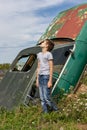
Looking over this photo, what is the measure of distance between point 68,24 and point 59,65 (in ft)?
6.24

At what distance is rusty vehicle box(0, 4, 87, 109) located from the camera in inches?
388

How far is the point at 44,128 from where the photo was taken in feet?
24.0

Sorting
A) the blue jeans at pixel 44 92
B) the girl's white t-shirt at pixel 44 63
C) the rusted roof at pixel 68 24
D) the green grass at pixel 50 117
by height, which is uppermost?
the rusted roof at pixel 68 24

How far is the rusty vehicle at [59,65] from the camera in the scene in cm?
985

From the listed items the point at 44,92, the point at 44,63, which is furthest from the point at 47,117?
the point at 44,63

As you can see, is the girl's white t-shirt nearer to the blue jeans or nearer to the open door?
the blue jeans

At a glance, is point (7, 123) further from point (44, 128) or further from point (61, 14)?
point (61, 14)

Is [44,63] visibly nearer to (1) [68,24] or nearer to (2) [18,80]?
(2) [18,80]

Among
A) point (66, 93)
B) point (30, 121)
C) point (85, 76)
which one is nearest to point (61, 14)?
point (85, 76)

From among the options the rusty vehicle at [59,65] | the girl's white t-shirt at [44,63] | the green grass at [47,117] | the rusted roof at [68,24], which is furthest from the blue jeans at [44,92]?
the rusted roof at [68,24]

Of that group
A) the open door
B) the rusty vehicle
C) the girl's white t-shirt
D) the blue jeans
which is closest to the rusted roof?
the rusty vehicle

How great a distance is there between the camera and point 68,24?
39.0ft

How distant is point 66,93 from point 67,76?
2.01 feet

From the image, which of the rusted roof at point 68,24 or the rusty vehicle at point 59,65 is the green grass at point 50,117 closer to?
the rusty vehicle at point 59,65
